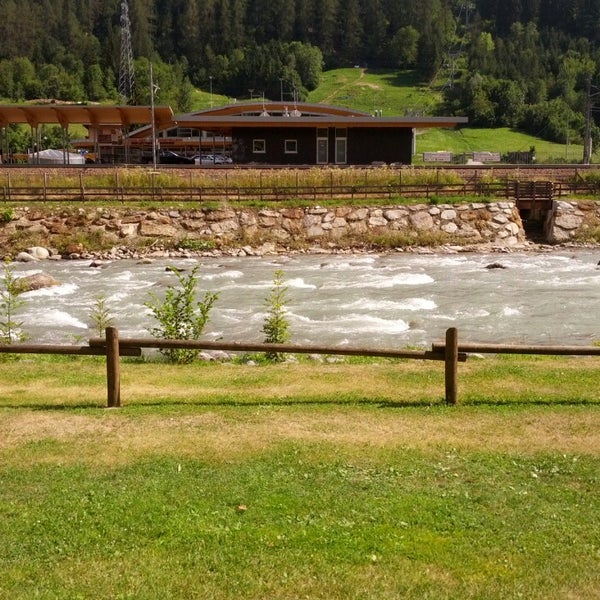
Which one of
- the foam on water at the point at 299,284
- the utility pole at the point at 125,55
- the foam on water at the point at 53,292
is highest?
the utility pole at the point at 125,55

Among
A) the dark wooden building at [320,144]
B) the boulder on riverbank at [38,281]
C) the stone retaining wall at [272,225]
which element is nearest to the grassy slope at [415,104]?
the dark wooden building at [320,144]

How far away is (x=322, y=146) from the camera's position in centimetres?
5516

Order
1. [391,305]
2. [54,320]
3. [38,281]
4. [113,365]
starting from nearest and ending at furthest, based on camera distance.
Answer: [113,365] < [54,320] < [391,305] < [38,281]

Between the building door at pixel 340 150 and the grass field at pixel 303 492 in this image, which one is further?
the building door at pixel 340 150

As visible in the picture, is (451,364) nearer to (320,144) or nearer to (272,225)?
(272,225)

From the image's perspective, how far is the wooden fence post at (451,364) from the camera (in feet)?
34.4

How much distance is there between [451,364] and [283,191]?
3294 cm

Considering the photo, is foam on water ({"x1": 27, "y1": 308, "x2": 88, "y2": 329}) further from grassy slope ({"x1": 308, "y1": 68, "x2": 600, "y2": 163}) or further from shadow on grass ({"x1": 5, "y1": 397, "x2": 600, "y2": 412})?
grassy slope ({"x1": 308, "y1": 68, "x2": 600, "y2": 163})

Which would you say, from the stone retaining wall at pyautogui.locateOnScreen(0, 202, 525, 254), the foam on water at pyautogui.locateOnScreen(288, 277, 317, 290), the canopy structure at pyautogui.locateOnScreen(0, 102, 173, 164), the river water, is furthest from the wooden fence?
the canopy structure at pyautogui.locateOnScreen(0, 102, 173, 164)

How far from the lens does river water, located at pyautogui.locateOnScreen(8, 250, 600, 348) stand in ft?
64.7

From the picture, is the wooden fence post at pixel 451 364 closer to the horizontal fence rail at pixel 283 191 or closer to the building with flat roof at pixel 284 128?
the horizontal fence rail at pixel 283 191

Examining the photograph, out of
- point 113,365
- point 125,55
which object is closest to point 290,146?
point 113,365

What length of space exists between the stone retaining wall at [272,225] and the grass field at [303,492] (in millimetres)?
26153

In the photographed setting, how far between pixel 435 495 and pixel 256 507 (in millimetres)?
1756
